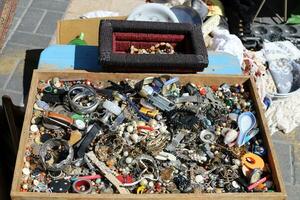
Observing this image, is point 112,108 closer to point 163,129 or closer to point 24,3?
point 163,129

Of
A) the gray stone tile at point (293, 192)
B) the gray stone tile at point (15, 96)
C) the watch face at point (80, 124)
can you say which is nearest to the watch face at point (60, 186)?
the watch face at point (80, 124)

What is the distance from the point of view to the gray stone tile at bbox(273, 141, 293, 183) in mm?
2900

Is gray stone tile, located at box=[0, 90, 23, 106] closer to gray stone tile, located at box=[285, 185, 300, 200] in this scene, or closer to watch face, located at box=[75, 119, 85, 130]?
watch face, located at box=[75, 119, 85, 130]

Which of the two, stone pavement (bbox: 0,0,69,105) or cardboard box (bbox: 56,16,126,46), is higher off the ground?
cardboard box (bbox: 56,16,126,46)

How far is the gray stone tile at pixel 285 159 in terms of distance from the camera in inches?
114

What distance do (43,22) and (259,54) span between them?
1623mm

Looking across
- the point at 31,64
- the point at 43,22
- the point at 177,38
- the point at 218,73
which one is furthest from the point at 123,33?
the point at 43,22

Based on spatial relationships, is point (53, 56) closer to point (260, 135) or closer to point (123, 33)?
point (123, 33)

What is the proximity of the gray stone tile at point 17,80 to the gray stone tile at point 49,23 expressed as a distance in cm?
40

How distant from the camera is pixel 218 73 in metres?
2.37

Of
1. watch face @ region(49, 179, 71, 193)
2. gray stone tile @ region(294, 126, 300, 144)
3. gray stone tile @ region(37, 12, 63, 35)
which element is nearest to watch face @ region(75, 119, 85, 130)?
watch face @ region(49, 179, 71, 193)

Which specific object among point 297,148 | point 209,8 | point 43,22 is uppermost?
point 209,8

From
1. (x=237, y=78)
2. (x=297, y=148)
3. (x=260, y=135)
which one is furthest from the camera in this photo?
(x=297, y=148)

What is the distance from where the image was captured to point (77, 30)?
9.77ft
